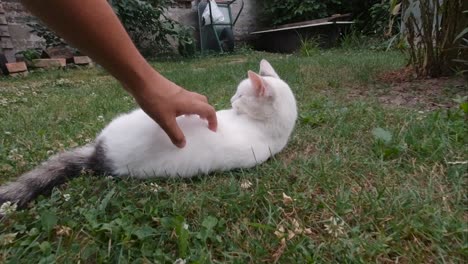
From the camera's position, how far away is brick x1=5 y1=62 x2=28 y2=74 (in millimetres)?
5883

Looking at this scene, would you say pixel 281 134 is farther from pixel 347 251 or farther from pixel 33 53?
pixel 33 53

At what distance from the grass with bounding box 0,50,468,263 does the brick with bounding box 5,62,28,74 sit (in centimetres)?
429

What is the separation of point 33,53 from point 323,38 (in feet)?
22.6

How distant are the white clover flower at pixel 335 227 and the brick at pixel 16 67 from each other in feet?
20.5

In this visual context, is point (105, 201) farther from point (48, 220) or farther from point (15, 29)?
point (15, 29)

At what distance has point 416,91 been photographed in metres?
3.14

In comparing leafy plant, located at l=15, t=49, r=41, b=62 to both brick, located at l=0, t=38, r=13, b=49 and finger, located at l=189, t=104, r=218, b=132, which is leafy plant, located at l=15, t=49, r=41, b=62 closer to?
brick, located at l=0, t=38, r=13, b=49

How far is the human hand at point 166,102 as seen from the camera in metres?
1.15

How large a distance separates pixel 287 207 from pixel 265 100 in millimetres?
655

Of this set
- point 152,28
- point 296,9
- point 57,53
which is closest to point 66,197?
point 57,53

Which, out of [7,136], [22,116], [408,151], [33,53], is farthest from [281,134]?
[33,53]

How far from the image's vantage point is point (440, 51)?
3.33 m

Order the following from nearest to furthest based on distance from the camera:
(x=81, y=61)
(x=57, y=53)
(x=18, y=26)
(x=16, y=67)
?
(x=16, y=67), (x=81, y=61), (x=57, y=53), (x=18, y=26)

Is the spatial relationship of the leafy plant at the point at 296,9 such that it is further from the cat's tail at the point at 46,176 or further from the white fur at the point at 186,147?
the cat's tail at the point at 46,176
